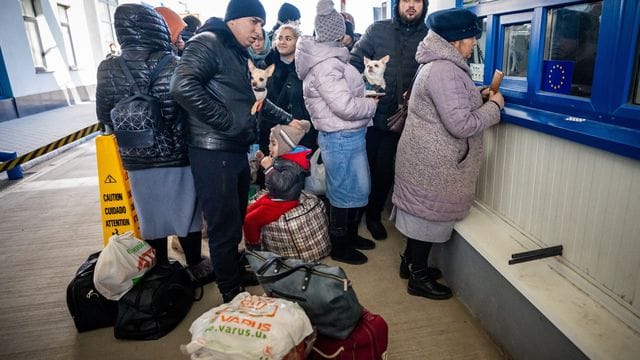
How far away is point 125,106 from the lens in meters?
2.04

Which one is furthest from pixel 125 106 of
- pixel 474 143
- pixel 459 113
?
pixel 474 143

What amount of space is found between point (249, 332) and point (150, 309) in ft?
2.99

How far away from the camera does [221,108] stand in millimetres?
1922

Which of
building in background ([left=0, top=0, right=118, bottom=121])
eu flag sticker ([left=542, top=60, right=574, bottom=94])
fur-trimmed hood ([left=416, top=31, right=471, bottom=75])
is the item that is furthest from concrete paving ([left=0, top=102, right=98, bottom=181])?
eu flag sticker ([left=542, top=60, right=574, bottom=94])

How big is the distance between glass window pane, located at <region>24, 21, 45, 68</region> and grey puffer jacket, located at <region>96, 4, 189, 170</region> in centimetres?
891

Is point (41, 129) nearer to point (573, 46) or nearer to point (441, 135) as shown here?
point (441, 135)

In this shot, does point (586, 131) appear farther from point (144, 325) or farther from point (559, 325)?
point (144, 325)

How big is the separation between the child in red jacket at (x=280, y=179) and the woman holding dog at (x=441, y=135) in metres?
0.70

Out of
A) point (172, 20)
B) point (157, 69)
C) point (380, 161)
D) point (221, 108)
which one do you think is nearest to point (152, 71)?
point (157, 69)

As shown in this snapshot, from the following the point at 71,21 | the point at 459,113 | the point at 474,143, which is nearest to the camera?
the point at 459,113

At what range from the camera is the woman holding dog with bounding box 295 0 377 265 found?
2326 mm

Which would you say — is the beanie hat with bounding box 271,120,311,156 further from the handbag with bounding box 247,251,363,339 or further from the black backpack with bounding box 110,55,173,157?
the handbag with bounding box 247,251,363,339

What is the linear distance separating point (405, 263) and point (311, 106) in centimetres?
114

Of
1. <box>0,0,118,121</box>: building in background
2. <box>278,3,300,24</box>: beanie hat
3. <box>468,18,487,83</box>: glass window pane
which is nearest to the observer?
<box>468,18,487,83</box>: glass window pane
